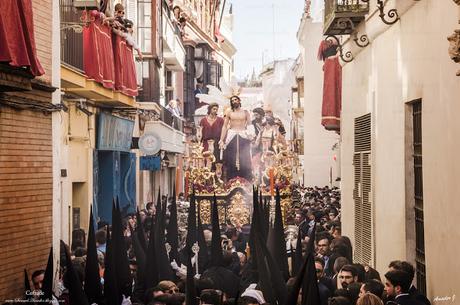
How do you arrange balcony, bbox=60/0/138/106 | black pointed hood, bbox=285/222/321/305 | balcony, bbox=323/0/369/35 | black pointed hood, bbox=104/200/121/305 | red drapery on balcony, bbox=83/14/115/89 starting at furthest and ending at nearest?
red drapery on balcony, bbox=83/14/115/89 < balcony, bbox=60/0/138/106 < balcony, bbox=323/0/369/35 < black pointed hood, bbox=104/200/121/305 < black pointed hood, bbox=285/222/321/305

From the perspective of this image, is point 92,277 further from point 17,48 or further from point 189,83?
point 189,83

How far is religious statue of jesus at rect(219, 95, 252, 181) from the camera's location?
23625 mm

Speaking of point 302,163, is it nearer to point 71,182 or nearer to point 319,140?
→ point 319,140

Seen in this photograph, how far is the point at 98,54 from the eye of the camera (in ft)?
68.4

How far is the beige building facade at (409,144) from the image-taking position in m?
8.80

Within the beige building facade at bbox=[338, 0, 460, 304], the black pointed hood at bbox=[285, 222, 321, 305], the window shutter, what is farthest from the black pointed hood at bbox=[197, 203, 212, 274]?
the window shutter

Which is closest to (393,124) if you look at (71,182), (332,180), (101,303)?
(101,303)

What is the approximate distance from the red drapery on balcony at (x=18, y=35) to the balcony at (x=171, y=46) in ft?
80.1

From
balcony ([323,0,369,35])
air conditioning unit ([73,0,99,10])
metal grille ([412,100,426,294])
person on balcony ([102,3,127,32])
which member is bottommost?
metal grille ([412,100,426,294])

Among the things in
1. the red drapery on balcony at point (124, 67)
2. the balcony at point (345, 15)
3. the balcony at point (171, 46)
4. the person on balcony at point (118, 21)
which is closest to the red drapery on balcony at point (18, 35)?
the balcony at point (345, 15)

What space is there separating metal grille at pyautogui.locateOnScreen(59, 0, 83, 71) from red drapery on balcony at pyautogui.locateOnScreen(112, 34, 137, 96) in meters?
3.32

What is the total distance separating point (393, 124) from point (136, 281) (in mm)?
3625

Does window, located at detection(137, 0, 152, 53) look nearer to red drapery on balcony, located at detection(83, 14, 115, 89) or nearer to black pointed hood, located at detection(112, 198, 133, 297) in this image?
red drapery on balcony, located at detection(83, 14, 115, 89)

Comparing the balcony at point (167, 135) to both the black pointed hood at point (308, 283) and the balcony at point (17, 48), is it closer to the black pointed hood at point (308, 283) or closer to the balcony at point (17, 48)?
the balcony at point (17, 48)
